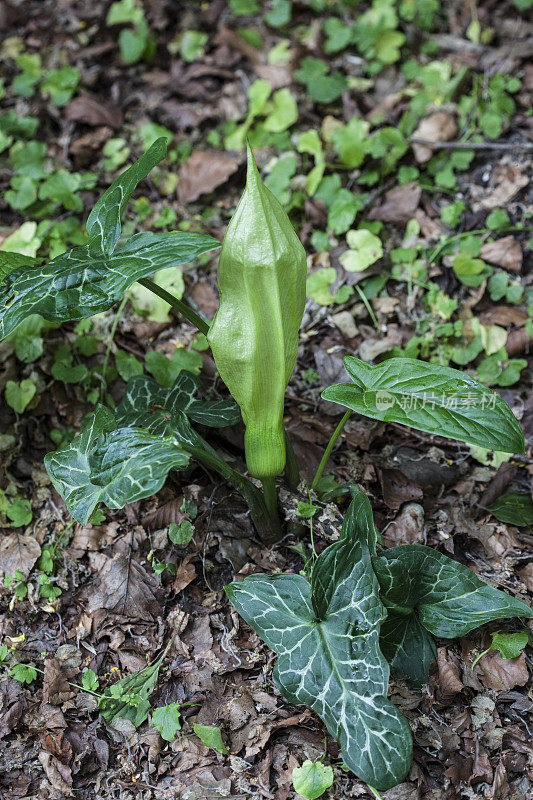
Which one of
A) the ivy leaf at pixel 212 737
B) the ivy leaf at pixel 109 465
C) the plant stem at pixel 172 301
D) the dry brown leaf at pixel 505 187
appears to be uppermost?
the plant stem at pixel 172 301

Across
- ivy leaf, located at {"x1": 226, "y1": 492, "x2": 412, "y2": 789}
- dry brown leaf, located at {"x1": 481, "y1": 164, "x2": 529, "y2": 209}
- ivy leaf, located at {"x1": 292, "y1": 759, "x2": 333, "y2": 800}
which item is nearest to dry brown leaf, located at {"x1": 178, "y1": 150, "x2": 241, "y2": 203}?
dry brown leaf, located at {"x1": 481, "y1": 164, "x2": 529, "y2": 209}

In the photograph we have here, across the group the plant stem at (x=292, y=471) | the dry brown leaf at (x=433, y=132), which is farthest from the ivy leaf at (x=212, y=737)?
the dry brown leaf at (x=433, y=132)

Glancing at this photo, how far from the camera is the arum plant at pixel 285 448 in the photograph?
50.4 inches

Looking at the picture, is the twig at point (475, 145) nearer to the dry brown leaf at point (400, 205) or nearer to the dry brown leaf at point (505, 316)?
the dry brown leaf at point (400, 205)

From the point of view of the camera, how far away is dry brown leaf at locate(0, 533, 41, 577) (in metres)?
1.83

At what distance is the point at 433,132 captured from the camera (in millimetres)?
2623

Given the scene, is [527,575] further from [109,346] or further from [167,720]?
[109,346]

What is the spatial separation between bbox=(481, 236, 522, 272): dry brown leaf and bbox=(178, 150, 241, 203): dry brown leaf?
1.13 m

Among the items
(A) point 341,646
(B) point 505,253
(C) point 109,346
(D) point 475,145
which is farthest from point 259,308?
(D) point 475,145

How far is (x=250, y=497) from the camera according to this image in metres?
1.69

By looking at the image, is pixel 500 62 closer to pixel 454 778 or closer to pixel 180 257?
pixel 180 257

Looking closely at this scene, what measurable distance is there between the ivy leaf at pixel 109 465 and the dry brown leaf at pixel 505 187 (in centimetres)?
180

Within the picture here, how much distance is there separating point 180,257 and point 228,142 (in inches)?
69.5

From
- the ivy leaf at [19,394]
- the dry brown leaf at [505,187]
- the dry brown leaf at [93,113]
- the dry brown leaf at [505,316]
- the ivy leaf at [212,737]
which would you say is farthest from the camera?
the dry brown leaf at [93,113]
